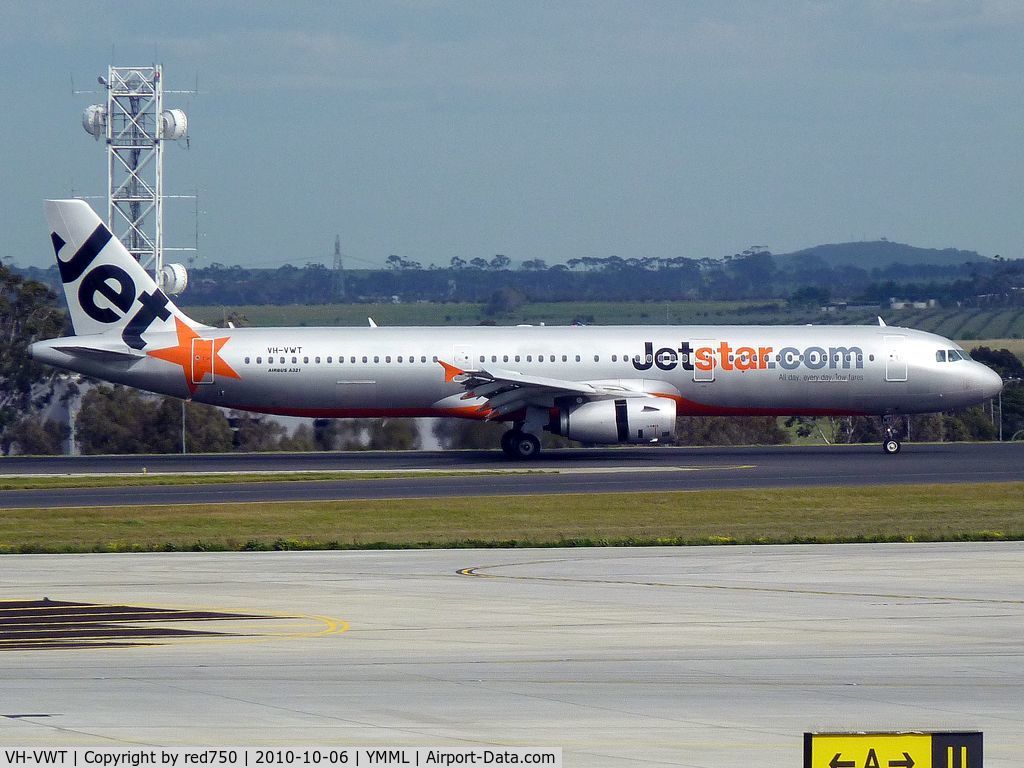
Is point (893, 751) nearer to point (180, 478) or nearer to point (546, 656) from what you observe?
point (546, 656)

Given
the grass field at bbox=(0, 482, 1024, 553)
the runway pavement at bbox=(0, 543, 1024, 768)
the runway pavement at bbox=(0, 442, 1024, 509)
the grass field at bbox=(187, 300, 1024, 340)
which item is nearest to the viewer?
the runway pavement at bbox=(0, 543, 1024, 768)

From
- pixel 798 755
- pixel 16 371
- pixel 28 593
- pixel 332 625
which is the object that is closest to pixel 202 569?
pixel 28 593

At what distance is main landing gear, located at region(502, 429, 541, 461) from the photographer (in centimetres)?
4738

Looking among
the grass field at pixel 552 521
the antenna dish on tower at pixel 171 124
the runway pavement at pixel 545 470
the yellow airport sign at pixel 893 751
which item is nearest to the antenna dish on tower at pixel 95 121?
the antenna dish on tower at pixel 171 124

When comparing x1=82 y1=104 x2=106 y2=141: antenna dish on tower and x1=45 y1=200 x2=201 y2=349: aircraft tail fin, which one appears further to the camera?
x1=82 y1=104 x2=106 y2=141: antenna dish on tower

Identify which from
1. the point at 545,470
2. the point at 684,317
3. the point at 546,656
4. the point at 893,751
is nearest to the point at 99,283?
the point at 545,470

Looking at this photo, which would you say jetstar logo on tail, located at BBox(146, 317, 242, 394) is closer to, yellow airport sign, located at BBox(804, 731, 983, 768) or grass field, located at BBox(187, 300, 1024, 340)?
yellow airport sign, located at BBox(804, 731, 983, 768)

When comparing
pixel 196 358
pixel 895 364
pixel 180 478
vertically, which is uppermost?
pixel 196 358

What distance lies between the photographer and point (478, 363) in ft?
156

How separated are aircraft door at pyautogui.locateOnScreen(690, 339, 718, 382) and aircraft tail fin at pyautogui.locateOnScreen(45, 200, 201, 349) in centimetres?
1627

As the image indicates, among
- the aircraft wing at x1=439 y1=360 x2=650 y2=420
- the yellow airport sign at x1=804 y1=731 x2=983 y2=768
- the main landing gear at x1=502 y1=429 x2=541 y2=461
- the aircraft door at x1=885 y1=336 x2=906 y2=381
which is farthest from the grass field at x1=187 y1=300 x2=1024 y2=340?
the yellow airport sign at x1=804 y1=731 x2=983 y2=768

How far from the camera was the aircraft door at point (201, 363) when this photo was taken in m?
47.4

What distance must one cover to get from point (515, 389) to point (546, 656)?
3018 centimetres

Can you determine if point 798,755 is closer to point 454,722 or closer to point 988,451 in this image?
point 454,722
